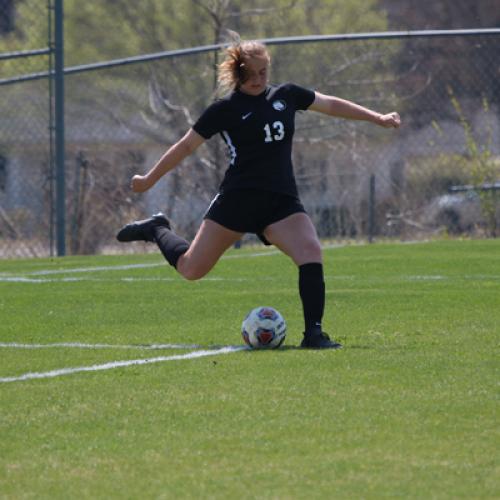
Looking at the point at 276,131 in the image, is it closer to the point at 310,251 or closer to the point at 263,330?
the point at 310,251

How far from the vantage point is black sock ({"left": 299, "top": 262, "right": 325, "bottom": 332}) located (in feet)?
24.4

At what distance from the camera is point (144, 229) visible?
8820 mm

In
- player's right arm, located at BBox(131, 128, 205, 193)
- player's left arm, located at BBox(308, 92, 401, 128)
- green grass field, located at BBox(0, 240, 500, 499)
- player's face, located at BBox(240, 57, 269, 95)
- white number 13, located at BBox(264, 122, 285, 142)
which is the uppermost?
player's face, located at BBox(240, 57, 269, 95)

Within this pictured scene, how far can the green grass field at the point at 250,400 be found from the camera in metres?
4.27

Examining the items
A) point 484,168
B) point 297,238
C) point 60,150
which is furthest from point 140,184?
point 484,168

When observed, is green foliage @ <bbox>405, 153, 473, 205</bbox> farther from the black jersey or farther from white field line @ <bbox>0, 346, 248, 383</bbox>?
white field line @ <bbox>0, 346, 248, 383</bbox>

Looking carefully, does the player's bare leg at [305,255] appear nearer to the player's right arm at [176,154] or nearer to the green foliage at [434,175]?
the player's right arm at [176,154]

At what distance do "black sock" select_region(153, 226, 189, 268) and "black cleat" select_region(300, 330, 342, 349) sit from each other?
4.22 ft

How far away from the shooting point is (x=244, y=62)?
7547 millimetres

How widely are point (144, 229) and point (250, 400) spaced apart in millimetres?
3448

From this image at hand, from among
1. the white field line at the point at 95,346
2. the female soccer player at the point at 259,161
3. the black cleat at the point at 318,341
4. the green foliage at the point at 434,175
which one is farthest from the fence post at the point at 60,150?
the black cleat at the point at 318,341

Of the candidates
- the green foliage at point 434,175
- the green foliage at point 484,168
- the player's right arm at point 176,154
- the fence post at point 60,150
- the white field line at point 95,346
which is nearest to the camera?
the white field line at point 95,346

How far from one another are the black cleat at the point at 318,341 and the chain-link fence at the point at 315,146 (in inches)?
380

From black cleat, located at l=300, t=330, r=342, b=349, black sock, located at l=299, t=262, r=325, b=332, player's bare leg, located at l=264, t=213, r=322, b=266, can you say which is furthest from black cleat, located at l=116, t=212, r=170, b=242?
black cleat, located at l=300, t=330, r=342, b=349
